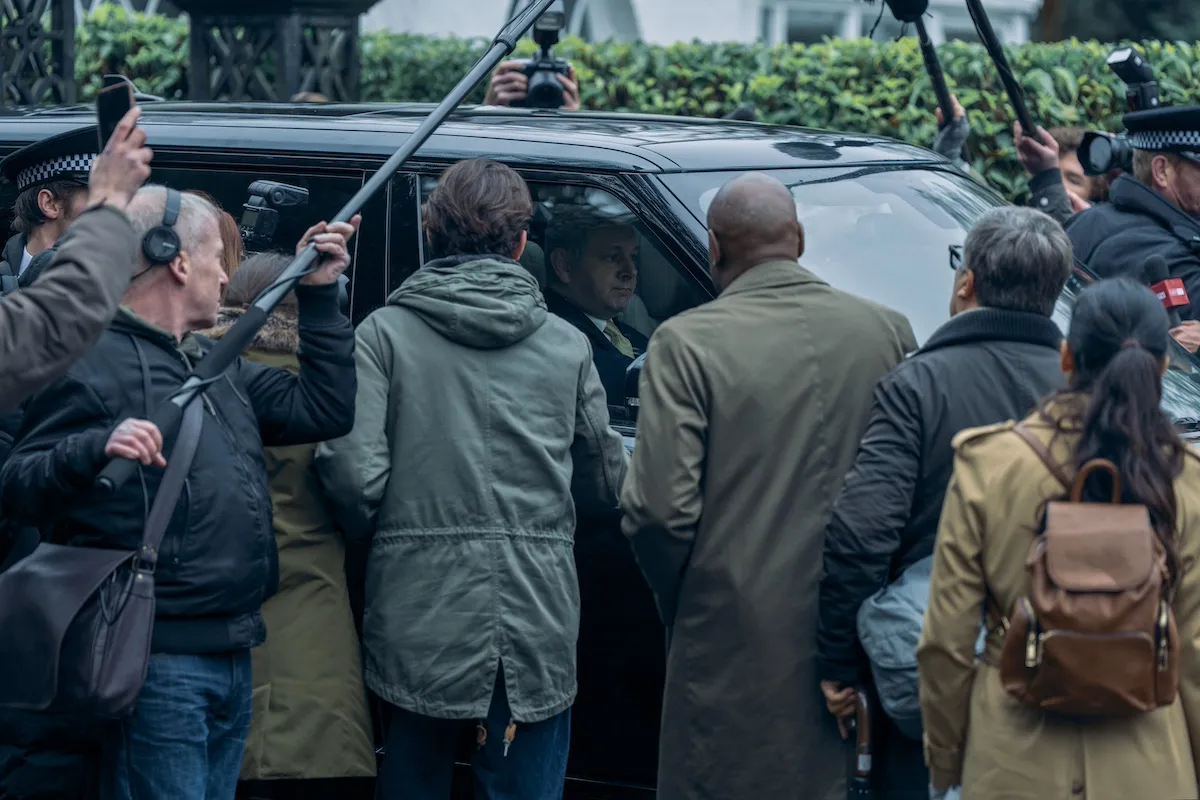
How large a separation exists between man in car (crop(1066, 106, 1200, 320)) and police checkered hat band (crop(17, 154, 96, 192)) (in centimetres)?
A: 318

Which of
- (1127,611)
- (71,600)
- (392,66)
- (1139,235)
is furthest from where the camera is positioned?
(392,66)

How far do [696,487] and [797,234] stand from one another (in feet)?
2.10

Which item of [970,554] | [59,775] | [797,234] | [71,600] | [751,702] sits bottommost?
[59,775]

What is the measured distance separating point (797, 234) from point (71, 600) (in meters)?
1.76

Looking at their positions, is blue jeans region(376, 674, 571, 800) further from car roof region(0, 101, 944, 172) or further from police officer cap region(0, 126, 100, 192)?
police officer cap region(0, 126, 100, 192)

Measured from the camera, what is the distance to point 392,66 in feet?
37.2

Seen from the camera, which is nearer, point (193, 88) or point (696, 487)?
point (696, 487)

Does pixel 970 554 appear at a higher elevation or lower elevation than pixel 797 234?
lower

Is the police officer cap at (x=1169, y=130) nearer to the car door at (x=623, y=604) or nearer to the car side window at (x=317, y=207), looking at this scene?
the car door at (x=623, y=604)

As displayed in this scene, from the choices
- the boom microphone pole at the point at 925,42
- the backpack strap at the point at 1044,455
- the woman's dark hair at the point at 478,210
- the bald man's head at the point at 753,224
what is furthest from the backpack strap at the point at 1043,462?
the boom microphone pole at the point at 925,42

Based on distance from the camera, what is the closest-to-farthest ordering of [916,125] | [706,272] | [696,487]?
[696,487]
[706,272]
[916,125]

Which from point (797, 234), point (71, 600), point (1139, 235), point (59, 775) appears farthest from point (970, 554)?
point (1139, 235)

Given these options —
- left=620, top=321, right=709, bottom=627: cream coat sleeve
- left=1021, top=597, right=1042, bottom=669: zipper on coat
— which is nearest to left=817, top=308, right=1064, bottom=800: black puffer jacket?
left=620, top=321, right=709, bottom=627: cream coat sleeve

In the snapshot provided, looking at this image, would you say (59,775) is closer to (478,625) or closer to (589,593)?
(478,625)
